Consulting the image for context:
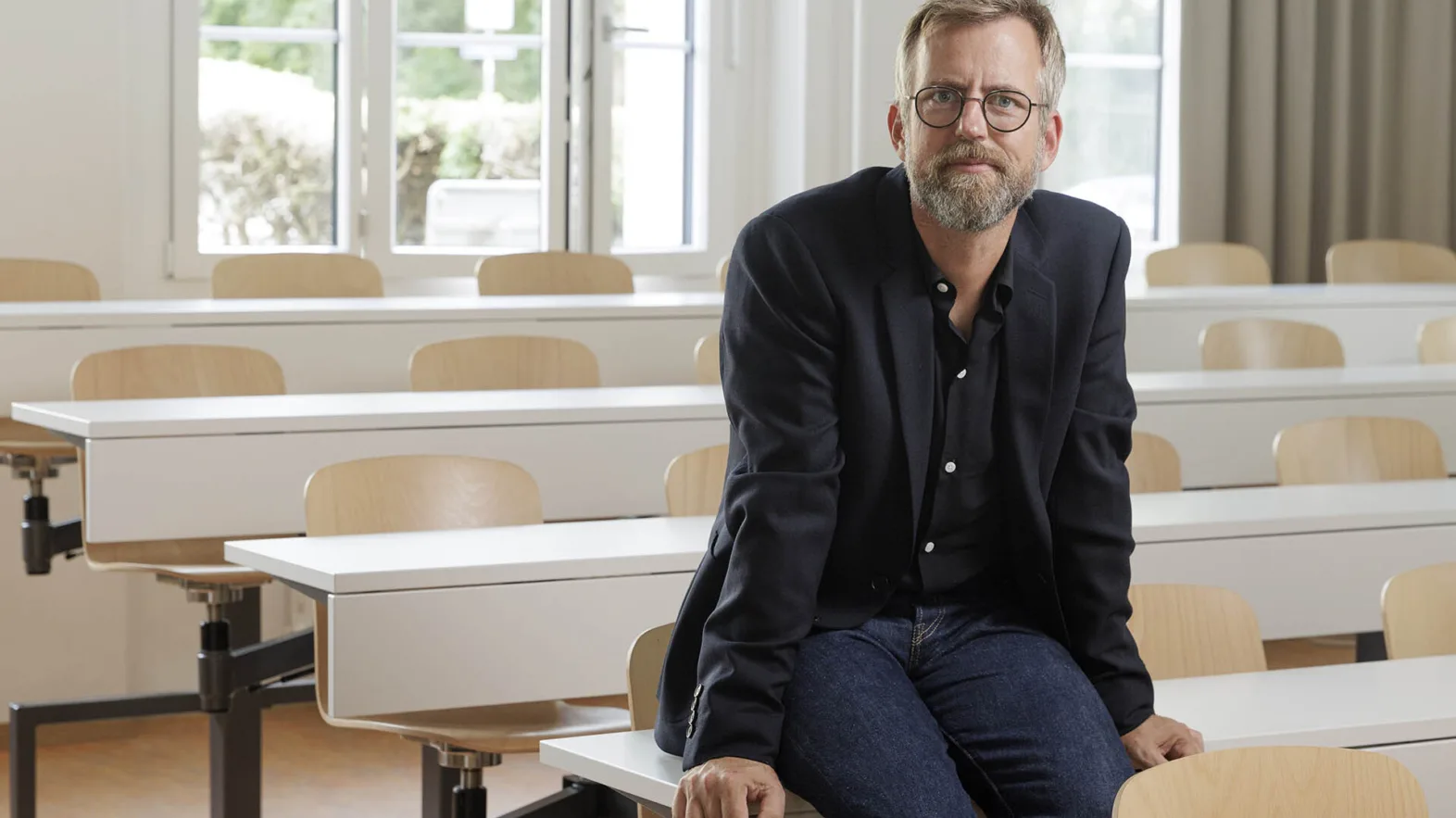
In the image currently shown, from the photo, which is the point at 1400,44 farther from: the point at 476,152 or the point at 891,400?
the point at 891,400

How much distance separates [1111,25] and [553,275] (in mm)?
2662

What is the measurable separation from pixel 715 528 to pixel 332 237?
3.98 m

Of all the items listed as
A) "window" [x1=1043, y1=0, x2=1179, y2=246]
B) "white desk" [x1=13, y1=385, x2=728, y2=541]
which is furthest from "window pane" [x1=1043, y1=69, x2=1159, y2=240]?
"white desk" [x1=13, y1=385, x2=728, y2=541]

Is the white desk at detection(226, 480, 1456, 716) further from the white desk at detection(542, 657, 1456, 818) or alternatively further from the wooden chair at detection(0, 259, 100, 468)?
the wooden chair at detection(0, 259, 100, 468)

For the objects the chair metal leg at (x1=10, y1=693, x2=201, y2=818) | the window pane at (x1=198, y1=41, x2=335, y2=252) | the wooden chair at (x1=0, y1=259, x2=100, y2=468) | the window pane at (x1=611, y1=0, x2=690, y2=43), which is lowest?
the chair metal leg at (x1=10, y1=693, x2=201, y2=818)

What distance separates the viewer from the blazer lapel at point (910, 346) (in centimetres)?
165

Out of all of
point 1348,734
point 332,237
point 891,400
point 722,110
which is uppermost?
point 722,110

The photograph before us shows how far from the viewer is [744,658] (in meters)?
1.57

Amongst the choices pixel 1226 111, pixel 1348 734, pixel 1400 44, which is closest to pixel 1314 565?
pixel 1348 734

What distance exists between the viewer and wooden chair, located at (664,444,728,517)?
2826mm

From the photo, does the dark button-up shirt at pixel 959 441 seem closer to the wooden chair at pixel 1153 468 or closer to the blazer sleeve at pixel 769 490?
the blazer sleeve at pixel 769 490

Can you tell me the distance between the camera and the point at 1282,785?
1420 mm

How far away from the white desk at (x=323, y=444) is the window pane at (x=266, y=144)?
2103 millimetres

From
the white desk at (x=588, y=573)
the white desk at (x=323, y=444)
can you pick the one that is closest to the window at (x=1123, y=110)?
the white desk at (x=323, y=444)
